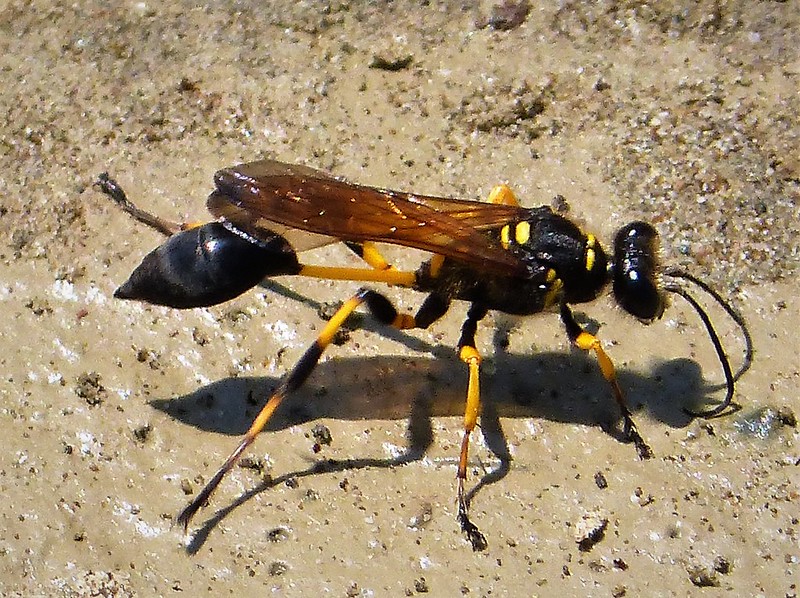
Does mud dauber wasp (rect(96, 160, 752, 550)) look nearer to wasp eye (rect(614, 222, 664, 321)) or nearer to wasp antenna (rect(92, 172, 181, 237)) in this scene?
wasp eye (rect(614, 222, 664, 321))

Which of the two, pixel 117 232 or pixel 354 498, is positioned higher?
pixel 117 232

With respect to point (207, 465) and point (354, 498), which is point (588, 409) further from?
point (207, 465)

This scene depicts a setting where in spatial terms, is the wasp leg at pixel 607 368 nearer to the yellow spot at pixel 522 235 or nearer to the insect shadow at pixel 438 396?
the insect shadow at pixel 438 396

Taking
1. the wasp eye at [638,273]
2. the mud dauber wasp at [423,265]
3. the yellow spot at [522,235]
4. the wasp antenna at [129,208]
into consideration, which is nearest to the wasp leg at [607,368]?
the mud dauber wasp at [423,265]

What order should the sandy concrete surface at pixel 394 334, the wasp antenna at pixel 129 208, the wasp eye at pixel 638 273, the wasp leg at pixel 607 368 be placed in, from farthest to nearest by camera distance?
the wasp antenna at pixel 129 208, the wasp leg at pixel 607 368, the wasp eye at pixel 638 273, the sandy concrete surface at pixel 394 334

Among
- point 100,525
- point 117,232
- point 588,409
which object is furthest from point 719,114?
point 100,525

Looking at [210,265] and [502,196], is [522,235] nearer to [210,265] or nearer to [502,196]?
[502,196]

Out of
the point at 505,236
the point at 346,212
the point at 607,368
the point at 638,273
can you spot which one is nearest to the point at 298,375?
the point at 346,212
